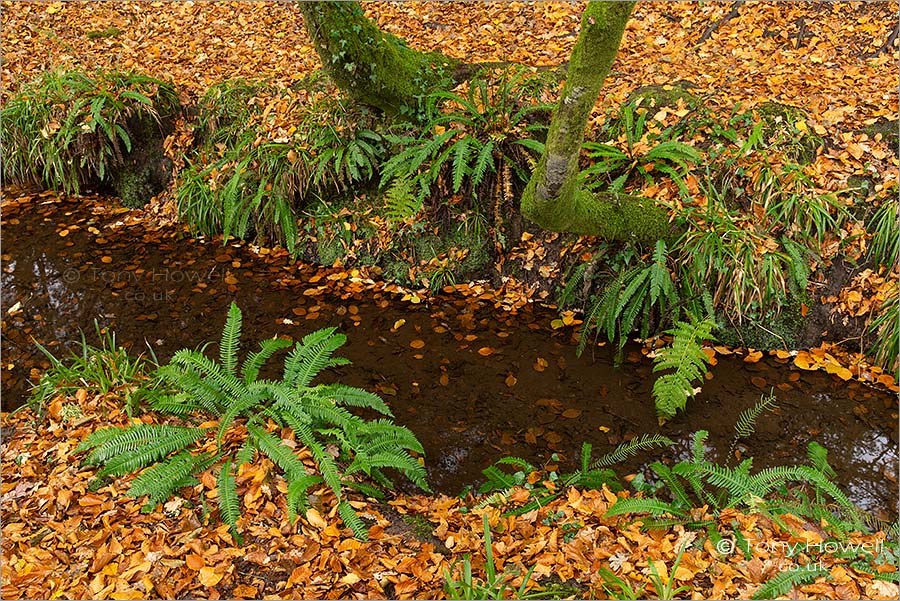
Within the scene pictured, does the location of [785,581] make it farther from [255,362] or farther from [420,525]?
[255,362]

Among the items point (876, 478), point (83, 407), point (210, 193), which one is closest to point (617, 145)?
point (876, 478)

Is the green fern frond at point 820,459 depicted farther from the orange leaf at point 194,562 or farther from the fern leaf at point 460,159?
the orange leaf at point 194,562

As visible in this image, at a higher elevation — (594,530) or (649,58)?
(649,58)

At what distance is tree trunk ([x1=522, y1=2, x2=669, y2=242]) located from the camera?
3588 millimetres

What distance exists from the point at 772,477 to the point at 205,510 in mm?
2924

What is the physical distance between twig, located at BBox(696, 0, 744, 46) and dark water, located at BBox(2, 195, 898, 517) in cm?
348

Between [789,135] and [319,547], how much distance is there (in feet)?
15.7

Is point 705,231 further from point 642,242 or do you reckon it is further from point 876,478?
point 876,478

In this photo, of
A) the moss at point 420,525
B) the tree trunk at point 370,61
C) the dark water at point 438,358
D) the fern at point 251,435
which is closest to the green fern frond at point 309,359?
the fern at point 251,435

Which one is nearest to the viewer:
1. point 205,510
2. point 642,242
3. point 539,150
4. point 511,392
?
point 205,510

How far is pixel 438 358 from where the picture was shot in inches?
207

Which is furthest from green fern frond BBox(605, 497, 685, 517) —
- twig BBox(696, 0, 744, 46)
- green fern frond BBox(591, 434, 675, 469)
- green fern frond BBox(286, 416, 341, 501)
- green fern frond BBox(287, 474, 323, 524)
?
twig BBox(696, 0, 744, 46)

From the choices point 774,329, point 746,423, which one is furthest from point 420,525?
point 774,329

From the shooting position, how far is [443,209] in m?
6.13
